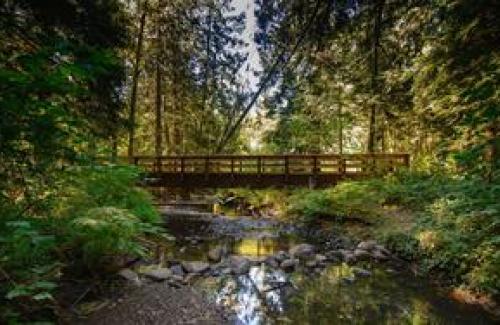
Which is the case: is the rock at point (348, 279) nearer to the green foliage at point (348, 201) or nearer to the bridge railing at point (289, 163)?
the green foliage at point (348, 201)

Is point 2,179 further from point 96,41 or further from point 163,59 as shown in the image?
point 163,59

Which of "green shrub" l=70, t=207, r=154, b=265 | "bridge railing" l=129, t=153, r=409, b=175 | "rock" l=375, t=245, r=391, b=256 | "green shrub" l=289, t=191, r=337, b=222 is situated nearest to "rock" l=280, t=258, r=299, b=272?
"rock" l=375, t=245, r=391, b=256

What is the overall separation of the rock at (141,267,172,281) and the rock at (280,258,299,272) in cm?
234

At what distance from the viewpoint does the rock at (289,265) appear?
921cm

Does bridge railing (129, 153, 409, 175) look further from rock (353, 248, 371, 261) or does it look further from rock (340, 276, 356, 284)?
rock (340, 276, 356, 284)

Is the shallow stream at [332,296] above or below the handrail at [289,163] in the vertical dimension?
below

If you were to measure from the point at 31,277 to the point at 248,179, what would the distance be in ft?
48.2

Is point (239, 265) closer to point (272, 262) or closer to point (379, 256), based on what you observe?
point (272, 262)

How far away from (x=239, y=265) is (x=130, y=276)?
2.65 meters

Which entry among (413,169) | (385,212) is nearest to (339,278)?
(385,212)

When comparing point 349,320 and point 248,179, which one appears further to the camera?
point 248,179

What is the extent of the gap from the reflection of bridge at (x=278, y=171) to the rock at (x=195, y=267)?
895 centimetres

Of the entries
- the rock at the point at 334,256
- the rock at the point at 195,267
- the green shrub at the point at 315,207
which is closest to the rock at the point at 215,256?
the rock at the point at 195,267

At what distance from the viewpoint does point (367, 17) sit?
9930 mm
